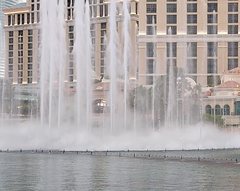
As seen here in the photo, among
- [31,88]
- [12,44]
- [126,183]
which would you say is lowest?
[126,183]

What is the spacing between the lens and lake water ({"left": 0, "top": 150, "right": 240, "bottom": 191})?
2373cm

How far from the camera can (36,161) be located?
3381cm

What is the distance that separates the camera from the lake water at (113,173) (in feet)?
77.9

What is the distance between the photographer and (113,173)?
2784 cm

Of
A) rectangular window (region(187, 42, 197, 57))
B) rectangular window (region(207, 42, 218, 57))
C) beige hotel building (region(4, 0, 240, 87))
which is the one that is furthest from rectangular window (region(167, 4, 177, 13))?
rectangular window (region(207, 42, 218, 57))

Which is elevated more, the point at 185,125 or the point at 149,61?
the point at 149,61

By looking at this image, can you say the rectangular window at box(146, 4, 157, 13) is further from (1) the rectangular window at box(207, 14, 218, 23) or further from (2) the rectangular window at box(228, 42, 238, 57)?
(2) the rectangular window at box(228, 42, 238, 57)

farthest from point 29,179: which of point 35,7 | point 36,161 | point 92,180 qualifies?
point 35,7

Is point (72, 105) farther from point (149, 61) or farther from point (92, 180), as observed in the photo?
point (92, 180)

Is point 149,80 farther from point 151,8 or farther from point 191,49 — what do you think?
point 151,8

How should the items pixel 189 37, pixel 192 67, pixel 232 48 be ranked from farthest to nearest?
A: pixel 232 48 < pixel 189 37 < pixel 192 67

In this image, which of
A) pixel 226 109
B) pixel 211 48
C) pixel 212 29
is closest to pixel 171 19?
pixel 212 29

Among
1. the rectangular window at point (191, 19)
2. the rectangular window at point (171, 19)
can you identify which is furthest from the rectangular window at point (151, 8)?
the rectangular window at point (191, 19)

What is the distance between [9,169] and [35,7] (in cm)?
10374
